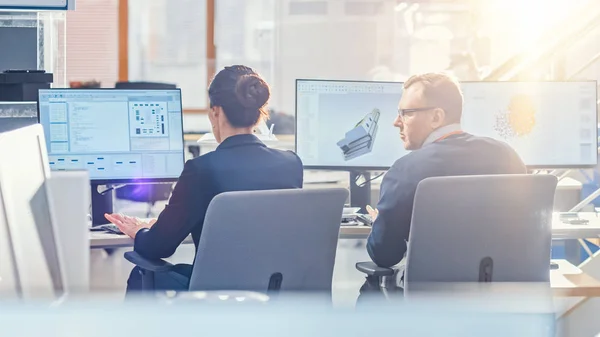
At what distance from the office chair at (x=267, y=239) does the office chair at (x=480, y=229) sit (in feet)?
0.67

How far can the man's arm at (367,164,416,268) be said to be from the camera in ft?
6.90

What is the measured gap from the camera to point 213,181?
6.67 ft

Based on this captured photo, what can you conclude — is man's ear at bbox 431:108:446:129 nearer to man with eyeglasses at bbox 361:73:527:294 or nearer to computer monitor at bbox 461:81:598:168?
man with eyeglasses at bbox 361:73:527:294

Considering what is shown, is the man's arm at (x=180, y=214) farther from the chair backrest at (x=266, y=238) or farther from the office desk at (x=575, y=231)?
the office desk at (x=575, y=231)

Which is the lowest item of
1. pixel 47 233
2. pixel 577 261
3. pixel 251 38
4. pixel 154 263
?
pixel 577 261

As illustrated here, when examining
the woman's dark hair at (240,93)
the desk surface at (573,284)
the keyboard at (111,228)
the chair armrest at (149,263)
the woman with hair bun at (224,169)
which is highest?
the woman's dark hair at (240,93)

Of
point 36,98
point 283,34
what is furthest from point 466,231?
point 283,34

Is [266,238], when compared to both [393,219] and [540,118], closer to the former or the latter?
[393,219]

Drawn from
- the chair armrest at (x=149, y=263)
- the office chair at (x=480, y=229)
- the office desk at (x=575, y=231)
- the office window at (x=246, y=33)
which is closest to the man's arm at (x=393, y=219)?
the office chair at (x=480, y=229)

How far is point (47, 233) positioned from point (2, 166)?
13cm

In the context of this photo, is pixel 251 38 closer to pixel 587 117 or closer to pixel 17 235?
pixel 587 117

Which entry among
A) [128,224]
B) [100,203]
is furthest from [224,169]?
[100,203]

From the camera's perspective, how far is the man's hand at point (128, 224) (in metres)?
2.48

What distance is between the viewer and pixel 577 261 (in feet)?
10.8
